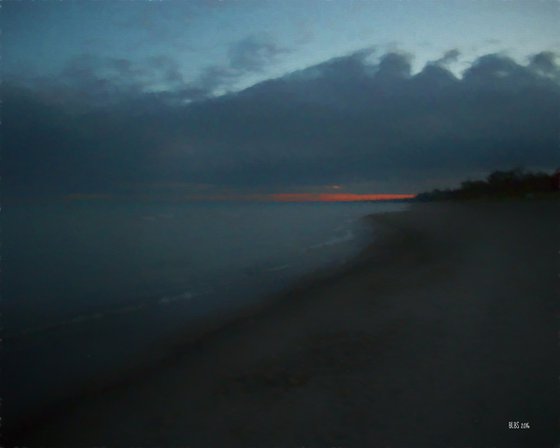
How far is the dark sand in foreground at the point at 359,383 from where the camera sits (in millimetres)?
4254

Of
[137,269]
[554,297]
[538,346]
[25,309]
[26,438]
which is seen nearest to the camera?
[26,438]

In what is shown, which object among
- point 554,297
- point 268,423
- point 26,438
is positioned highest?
point 554,297

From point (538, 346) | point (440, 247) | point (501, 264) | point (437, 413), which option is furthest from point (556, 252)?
point (437, 413)

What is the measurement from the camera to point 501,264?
454 inches

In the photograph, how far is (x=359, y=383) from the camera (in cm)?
521

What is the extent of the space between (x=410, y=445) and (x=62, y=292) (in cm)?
1196

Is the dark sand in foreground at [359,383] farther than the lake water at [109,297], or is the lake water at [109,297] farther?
the lake water at [109,297]

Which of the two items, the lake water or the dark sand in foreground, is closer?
the dark sand in foreground

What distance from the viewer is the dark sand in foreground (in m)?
4.25

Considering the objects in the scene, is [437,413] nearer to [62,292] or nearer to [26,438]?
[26,438]

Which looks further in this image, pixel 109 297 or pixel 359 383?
pixel 109 297

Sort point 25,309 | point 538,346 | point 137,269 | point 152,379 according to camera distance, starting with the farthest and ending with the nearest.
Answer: point 137,269 < point 25,309 < point 152,379 < point 538,346

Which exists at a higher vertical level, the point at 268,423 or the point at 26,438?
the point at 268,423

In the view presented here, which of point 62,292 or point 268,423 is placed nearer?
point 268,423
